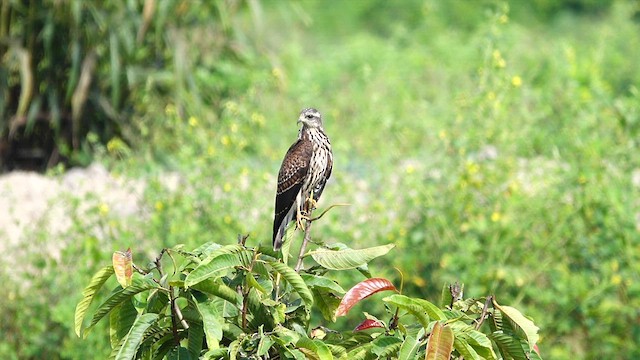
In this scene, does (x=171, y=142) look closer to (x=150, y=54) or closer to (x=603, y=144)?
(x=150, y=54)

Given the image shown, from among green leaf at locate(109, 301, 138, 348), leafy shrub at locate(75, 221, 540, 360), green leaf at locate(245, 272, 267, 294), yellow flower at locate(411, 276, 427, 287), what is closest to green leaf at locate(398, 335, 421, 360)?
leafy shrub at locate(75, 221, 540, 360)

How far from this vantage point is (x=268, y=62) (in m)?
10.4

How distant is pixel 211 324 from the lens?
2619 millimetres

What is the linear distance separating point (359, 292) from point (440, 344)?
0.32m

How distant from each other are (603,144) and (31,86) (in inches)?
194

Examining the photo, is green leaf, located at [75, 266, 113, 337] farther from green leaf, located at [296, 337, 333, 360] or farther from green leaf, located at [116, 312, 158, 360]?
green leaf, located at [296, 337, 333, 360]

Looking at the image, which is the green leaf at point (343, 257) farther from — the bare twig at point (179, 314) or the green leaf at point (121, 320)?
the green leaf at point (121, 320)

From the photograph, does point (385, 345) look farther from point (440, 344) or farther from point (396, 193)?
point (396, 193)

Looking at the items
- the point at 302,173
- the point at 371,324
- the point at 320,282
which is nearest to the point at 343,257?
the point at 320,282

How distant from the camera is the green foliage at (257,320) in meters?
2.64

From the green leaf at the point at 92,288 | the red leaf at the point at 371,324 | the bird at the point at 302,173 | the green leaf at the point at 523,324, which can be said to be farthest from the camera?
the bird at the point at 302,173

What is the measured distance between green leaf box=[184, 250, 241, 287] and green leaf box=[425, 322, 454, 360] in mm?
504

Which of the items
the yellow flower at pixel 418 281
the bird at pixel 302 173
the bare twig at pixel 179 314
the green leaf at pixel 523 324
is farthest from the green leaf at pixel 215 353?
the yellow flower at pixel 418 281

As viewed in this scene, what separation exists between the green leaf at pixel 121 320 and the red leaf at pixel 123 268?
20 centimetres
